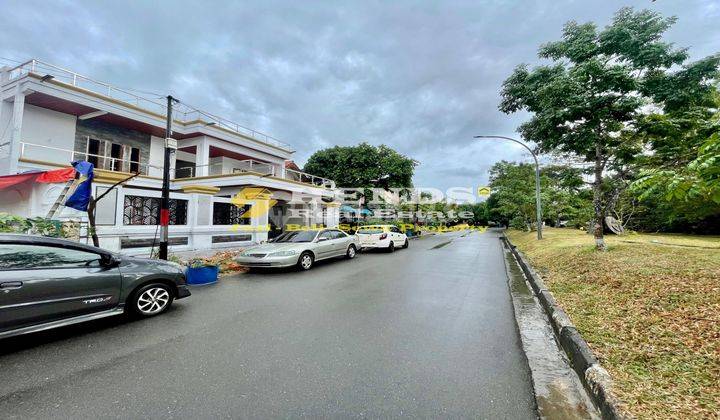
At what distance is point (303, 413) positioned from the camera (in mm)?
2520

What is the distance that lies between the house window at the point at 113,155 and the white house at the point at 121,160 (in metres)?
0.04

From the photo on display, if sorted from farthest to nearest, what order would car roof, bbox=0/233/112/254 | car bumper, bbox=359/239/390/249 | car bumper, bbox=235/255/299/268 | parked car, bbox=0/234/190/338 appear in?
car bumper, bbox=359/239/390/249, car bumper, bbox=235/255/299/268, car roof, bbox=0/233/112/254, parked car, bbox=0/234/190/338

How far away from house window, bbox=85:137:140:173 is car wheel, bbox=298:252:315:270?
403 inches

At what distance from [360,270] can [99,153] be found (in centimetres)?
1409

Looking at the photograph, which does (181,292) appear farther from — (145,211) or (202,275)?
(145,211)

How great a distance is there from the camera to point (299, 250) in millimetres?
9305

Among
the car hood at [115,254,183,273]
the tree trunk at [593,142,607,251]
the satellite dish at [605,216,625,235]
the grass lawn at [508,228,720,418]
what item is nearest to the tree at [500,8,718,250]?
the tree trunk at [593,142,607,251]

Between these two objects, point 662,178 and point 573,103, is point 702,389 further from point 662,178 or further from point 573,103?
point 573,103

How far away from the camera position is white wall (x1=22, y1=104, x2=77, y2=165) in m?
12.1

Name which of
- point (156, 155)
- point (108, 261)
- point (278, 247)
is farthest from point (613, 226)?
point (156, 155)

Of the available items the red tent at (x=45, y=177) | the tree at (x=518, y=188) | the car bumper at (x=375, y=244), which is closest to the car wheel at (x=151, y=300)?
the red tent at (x=45, y=177)

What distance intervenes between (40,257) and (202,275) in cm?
373

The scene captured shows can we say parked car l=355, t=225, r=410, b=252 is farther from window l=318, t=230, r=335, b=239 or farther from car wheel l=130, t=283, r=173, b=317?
car wheel l=130, t=283, r=173, b=317

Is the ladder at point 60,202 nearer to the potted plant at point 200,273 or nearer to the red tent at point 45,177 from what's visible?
the red tent at point 45,177
